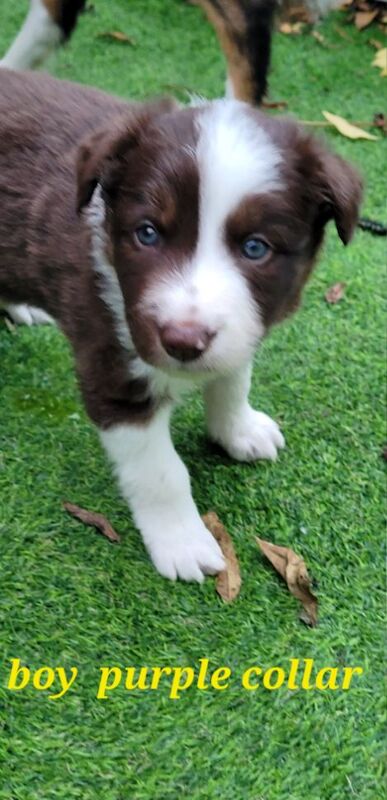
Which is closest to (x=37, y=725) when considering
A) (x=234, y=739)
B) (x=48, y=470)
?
(x=234, y=739)

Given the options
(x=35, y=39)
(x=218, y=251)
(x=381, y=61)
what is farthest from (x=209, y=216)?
(x=381, y=61)

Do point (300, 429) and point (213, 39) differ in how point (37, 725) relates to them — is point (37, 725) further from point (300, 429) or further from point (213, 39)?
point (213, 39)

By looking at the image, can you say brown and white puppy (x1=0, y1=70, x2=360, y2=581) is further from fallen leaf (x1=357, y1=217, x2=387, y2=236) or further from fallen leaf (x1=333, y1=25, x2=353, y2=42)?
fallen leaf (x1=333, y1=25, x2=353, y2=42)

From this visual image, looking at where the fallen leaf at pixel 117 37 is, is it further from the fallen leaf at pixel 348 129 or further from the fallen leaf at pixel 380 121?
the fallen leaf at pixel 380 121

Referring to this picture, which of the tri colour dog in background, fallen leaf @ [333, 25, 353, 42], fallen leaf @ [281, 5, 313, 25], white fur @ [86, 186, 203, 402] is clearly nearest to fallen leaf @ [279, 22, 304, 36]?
fallen leaf @ [281, 5, 313, 25]

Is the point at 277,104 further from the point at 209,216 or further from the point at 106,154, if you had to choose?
the point at 209,216

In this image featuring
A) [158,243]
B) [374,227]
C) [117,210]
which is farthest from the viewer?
[374,227]
